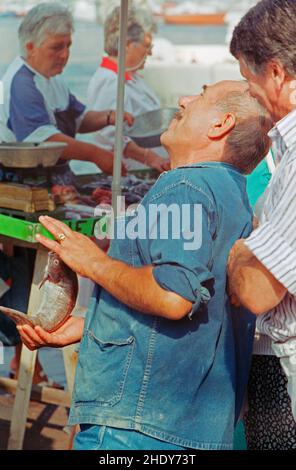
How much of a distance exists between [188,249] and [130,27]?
3.29 metres

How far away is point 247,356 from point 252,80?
66cm

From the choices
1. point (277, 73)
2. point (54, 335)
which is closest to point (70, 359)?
point (54, 335)

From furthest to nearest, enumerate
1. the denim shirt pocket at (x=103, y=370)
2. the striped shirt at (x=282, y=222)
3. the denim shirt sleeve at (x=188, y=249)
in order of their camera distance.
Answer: the denim shirt pocket at (x=103, y=370) → the denim shirt sleeve at (x=188, y=249) → the striped shirt at (x=282, y=222)

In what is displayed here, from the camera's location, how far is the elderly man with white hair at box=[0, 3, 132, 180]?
404cm

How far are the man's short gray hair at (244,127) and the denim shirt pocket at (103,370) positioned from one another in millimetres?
496

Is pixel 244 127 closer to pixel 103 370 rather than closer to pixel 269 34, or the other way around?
pixel 269 34

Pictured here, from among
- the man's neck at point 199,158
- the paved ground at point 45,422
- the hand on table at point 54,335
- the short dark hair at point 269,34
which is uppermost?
the short dark hair at point 269,34

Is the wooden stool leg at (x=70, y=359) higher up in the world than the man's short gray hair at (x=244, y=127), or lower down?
lower down

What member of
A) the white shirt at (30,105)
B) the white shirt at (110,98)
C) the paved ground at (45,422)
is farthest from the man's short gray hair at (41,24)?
the paved ground at (45,422)

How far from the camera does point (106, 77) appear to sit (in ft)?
15.5

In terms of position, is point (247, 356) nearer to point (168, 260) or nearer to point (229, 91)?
point (168, 260)

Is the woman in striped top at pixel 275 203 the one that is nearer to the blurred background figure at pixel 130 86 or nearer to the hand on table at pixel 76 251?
the hand on table at pixel 76 251

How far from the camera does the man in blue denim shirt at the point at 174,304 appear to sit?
187cm

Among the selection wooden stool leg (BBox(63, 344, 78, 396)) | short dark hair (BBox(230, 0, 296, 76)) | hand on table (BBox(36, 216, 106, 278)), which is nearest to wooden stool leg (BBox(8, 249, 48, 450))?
wooden stool leg (BBox(63, 344, 78, 396))
